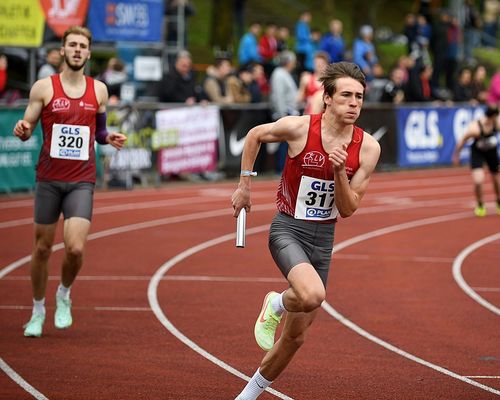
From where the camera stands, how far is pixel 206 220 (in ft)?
56.1

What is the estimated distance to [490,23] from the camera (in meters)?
46.0

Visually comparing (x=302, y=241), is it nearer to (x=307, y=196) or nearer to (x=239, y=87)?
(x=307, y=196)

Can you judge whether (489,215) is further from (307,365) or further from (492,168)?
(307,365)

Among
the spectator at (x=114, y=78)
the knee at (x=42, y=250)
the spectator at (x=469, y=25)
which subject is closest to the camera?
the knee at (x=42, y=250)

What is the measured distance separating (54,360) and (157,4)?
572 inches

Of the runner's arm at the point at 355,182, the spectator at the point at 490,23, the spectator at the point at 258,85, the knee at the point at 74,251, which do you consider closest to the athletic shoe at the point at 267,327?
the runner's arm at the point at 355,182

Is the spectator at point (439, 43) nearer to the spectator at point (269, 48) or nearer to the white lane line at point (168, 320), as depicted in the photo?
the spectator at point (269, 48)

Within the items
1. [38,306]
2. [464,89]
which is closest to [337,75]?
[38,306]

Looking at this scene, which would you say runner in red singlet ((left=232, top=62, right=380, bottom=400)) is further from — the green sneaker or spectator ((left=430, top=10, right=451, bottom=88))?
spectator ((left=430, top=10, right=451, bottom=88))

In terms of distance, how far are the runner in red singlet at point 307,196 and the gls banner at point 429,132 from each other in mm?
19298

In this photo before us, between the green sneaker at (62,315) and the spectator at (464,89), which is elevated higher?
the spectator at (464,89)

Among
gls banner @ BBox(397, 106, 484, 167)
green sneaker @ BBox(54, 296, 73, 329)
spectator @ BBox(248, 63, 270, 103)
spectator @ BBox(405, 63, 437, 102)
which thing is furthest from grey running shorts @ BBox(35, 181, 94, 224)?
spectator @ BBox(405, 63, 437, 102)

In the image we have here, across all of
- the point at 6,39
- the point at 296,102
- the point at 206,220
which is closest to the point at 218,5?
the point at 296,102

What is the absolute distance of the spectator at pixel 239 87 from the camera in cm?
2264
